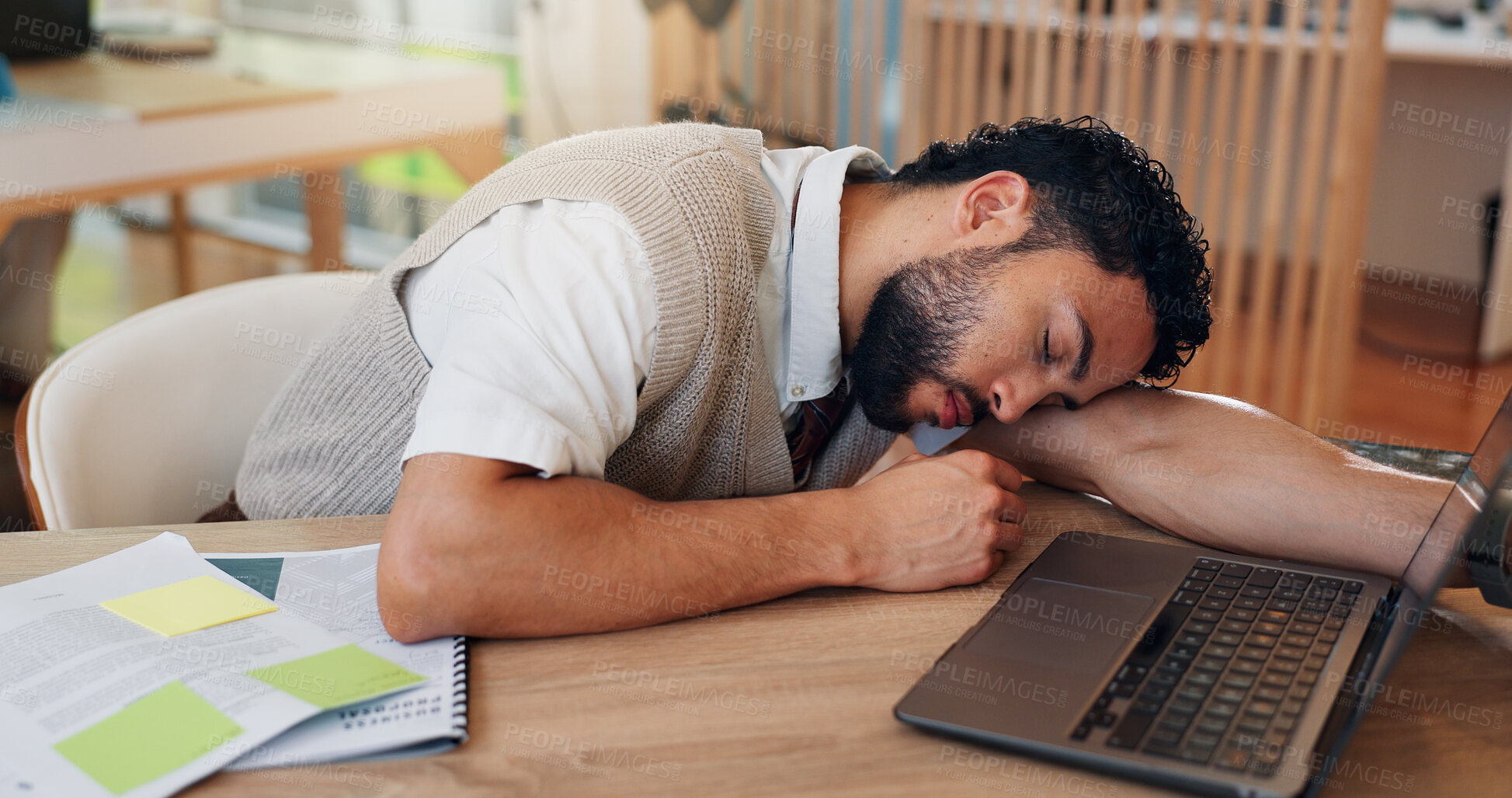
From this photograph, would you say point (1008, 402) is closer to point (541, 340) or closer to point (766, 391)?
point (766, 391)

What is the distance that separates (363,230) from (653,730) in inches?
159

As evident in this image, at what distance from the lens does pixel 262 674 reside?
29.2 inches

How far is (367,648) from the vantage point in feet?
2.62

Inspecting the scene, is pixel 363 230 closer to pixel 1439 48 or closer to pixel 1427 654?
pixel 1439 48

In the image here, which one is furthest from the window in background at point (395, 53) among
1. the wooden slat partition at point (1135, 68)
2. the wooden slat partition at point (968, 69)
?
the wooden slat partition at point (1135, 68)

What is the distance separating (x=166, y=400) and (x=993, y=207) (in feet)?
2.82

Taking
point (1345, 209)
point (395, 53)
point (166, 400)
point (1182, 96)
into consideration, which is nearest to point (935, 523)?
point (166, 400)

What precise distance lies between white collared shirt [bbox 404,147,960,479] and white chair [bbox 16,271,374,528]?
33cm

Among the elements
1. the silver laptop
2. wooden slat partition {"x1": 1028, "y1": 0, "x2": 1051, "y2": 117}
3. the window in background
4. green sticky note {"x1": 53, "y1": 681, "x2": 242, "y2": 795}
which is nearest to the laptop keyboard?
the silver laptop

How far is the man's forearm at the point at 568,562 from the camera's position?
2.66 feet

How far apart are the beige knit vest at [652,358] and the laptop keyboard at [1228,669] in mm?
419

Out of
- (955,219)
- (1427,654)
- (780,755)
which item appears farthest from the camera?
(955,219)

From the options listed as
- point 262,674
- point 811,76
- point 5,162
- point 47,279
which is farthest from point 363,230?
point 262,674

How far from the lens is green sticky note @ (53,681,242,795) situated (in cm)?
65
